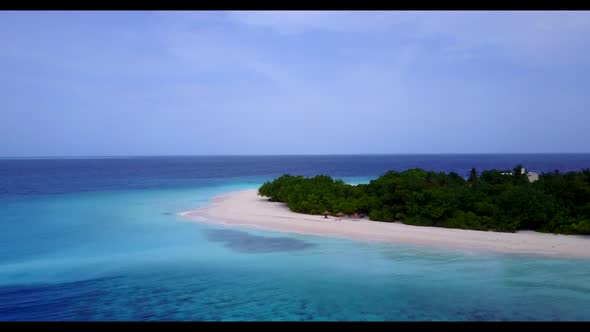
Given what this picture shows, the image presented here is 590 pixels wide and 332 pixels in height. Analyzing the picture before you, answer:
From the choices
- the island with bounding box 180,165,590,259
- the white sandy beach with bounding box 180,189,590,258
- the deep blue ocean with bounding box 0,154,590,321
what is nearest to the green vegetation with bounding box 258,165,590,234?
the island with bounding box 180,165,590,259

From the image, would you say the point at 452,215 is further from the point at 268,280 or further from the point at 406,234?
the point at 268,280

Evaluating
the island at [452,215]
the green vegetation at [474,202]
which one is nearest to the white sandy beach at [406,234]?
the island at [452,215]

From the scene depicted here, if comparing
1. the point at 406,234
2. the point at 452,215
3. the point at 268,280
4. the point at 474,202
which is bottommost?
the point at 268,280

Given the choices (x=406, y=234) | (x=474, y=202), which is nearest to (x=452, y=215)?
(x=474, y=202)

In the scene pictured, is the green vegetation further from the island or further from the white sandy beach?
the white sandy beach

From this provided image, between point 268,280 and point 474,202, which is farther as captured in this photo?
point 474,202
